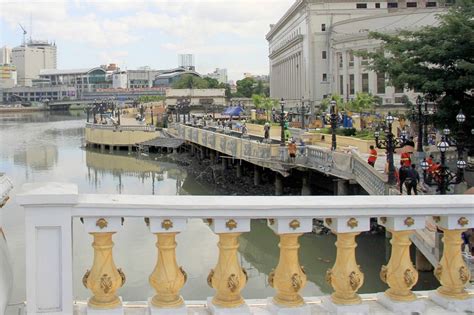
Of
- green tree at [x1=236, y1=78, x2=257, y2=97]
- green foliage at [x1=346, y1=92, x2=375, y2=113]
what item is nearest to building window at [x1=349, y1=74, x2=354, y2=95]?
green foliage at [x1=346, y1=92, x2=375, y2=113]

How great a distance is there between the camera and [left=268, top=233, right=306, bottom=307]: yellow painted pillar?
3.71 metres

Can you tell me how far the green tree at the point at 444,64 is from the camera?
64.6ft

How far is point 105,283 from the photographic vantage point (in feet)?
11.6

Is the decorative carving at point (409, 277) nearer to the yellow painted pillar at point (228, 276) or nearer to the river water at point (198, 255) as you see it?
the yellow painted pillar at point (228, 276)

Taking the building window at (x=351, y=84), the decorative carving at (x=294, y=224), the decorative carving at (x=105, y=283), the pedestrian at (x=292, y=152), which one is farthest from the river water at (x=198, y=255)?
the building window at (x=351, y=84)

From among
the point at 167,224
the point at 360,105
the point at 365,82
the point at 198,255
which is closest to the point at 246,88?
the point at 365,82

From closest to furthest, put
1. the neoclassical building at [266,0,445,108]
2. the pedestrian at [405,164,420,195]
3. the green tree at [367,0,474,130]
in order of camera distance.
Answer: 1. the pedestrian at [405,164,420,195]
2. the green tree at [367,0,474,130]
3. the neoclassical building at [266,0,445,108]

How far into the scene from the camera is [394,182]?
66.5 feet

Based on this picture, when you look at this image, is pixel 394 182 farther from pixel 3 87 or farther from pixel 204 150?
pixel 3 87

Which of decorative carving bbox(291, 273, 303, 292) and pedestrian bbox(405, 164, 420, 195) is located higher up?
decorative carving bbox(291, 273, 303, 292)

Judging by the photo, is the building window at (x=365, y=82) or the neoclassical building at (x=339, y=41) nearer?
the neoclassical building at (x=339, y=41)

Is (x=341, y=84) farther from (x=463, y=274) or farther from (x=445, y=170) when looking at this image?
(x=463, y=274)

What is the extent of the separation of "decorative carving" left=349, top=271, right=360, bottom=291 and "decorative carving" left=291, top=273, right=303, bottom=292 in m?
0.31

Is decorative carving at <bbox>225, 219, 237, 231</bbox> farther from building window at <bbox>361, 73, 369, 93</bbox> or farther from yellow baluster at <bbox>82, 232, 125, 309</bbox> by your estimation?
building window at <bbox>361, 73, 369, 93</bbox>
